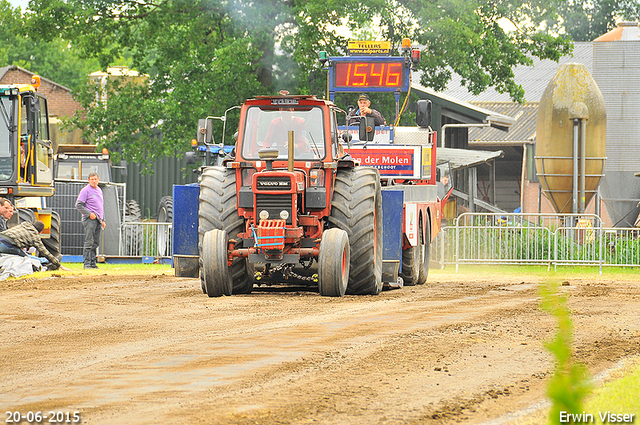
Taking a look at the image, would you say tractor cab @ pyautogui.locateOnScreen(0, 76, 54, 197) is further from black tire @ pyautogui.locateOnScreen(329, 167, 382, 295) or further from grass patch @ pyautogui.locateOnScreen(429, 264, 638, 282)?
grass patch @ pyautogui.locateOnScreen(429, 264, 638, 282)

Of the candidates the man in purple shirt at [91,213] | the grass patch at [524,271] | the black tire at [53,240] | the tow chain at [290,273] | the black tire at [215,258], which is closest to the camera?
the black tire at [215,258]

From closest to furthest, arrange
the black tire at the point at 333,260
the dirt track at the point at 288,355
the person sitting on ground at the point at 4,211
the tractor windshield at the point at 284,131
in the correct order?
the dirt track at the point at 288,355, the black tire at the point at 333,260, the tractor windshield at the point at 284,131, the person sitting on ground at the point at 4,211

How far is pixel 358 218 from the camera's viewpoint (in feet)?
37.8

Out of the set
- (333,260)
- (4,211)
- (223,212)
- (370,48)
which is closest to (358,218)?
(333,260)

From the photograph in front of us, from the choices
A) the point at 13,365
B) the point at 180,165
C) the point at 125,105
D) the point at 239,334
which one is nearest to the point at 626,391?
the point at 239,334

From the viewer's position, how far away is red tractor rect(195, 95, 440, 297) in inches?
436

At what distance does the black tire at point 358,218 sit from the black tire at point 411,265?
8.02 feet

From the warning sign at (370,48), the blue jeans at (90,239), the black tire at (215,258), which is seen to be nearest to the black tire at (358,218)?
the black tire at (215,258)

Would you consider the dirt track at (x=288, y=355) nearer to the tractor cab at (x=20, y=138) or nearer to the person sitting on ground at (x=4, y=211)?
the person sitting on ground at (x=4, y=211)

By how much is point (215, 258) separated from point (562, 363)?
9634mm

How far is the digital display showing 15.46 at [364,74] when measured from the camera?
56.4 feet

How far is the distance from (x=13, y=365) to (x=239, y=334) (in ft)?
6.86

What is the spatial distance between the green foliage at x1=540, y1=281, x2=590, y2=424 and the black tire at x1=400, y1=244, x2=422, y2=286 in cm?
1267

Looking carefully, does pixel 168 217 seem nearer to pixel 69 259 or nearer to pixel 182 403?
pixel 69 259
